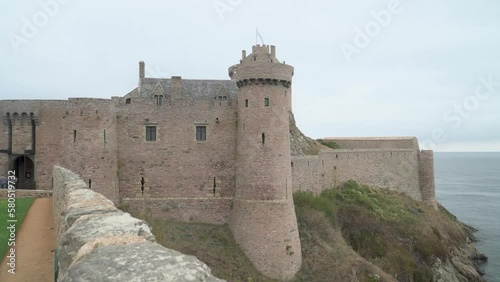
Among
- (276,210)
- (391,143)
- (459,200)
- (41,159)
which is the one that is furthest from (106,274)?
(459,200)

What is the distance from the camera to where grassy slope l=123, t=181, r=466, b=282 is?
75.3 feet

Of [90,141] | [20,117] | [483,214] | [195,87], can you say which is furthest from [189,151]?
[483,214]

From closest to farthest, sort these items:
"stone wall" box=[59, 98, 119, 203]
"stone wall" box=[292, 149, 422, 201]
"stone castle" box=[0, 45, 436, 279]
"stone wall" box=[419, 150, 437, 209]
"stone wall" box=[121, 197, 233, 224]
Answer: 1. "stone wall" box=[59, 98, 119, 203]
2. "stone castle" box=[0, 45, 436, 279]
3. "stone wall" box=[121, 197, 233, 224]
4. "stone wall" box=[292, 149, 422, 201]
5. "stone wall" box=[419, 150, 437, 209]

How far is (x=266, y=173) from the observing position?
78.1 feet

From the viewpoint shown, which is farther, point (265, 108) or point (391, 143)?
point (391, 143)

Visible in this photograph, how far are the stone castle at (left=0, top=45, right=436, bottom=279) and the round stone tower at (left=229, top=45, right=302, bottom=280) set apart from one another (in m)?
0.06

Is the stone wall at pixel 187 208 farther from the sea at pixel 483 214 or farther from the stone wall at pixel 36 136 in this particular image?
the sea at pixel 483 214

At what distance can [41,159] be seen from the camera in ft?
91.2

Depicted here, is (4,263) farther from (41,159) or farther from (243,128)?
(41,159)

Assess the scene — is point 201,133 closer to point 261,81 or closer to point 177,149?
point 177,149

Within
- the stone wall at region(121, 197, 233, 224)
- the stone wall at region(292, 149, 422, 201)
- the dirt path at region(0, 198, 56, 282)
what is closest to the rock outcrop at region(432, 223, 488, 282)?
the stone wall at region(292, 149, 422, 201)

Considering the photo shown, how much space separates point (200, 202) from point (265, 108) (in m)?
7.82

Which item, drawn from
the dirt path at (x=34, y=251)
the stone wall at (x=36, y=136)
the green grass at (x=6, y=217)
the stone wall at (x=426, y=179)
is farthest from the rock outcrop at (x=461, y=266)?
the stone wall at (x=36, y=136)

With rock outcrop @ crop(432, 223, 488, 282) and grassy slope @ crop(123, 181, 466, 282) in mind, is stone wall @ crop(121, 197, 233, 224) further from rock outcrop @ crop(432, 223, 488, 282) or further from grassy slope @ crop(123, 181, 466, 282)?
rock outcrop @ crop(432, 223, 488, 282)
